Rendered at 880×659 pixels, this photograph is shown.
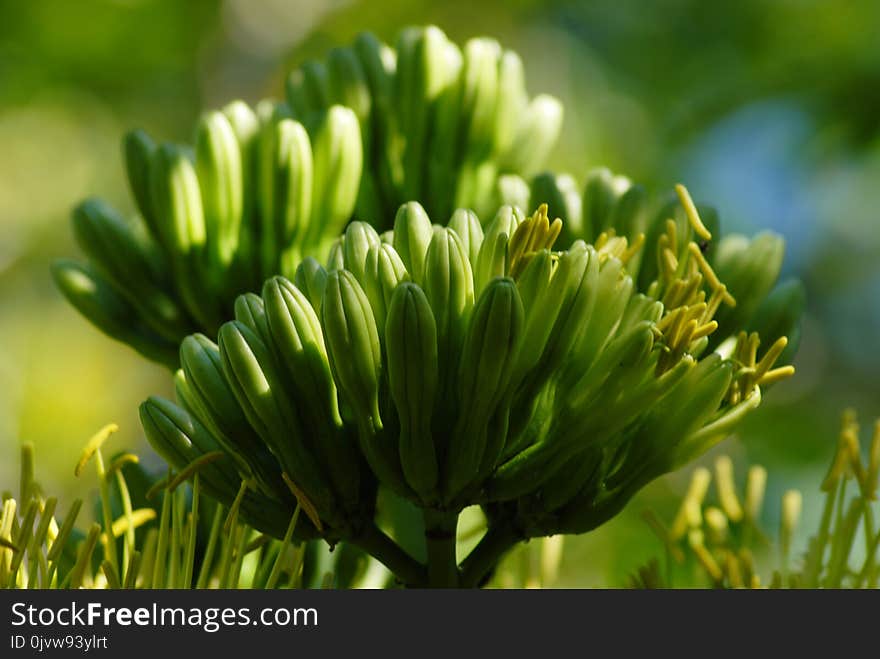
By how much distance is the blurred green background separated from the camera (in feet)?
14.8

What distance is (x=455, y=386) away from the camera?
125 centimetres

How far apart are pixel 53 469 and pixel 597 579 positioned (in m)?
2.27

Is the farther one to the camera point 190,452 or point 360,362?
point 190,452

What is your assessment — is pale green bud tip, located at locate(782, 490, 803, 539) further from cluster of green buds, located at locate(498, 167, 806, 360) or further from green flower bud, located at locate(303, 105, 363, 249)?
green flower bud, located at locate(303, 105, 363, 249)

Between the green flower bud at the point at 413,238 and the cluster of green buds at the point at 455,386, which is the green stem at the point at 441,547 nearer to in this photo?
the cluster of green buds at the point at 455,386

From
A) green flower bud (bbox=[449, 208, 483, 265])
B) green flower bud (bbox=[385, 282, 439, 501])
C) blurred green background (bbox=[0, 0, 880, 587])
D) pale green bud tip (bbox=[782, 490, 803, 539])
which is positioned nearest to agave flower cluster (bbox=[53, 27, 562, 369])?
green flower bud (bbox=[449, 208, 483, 265])

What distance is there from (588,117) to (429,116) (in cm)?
319

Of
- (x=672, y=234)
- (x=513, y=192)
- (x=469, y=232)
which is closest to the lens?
(x=469, y=232)

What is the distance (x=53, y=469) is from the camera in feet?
15.5

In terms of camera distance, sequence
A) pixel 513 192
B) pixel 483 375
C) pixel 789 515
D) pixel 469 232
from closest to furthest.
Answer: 1. pixel 483 375
2. pixel 469 232
3. pixel 513 192
4. pixel 789 515

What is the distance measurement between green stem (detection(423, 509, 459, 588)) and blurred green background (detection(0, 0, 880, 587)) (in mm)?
2407

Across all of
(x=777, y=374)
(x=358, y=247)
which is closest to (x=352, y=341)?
(x=358, y=247)

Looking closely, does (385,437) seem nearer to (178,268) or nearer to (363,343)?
(363,343)

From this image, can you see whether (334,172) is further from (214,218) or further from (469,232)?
(469,232)
